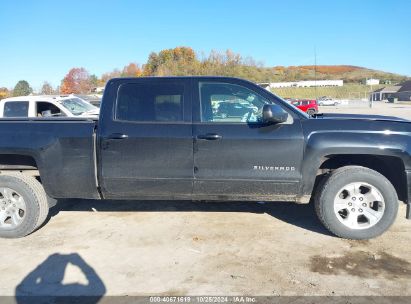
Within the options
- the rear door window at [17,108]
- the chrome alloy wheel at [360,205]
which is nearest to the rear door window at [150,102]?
the chrome alloy wheel at [360,205]

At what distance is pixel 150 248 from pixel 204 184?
913mm

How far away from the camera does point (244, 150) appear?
414 centimetres

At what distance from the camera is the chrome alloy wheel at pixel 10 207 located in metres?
4.43

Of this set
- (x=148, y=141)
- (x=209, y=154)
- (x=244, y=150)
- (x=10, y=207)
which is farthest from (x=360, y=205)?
(x=10, y=207)

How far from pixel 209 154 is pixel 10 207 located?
246 cm

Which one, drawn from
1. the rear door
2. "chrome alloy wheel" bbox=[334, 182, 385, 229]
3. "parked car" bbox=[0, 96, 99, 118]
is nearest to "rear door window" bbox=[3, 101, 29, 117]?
"parked car" bbox=[0, 96, 99, 118]

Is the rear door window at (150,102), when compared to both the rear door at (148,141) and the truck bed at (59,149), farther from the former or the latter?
the truck bed at (59,149)

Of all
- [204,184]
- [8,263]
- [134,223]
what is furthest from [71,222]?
[204,184]

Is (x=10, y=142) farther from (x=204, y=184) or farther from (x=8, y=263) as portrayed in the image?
(x=204, y=184)

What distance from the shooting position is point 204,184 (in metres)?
4.24

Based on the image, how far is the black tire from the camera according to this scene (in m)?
4.06

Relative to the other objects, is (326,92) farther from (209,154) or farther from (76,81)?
(209,154)

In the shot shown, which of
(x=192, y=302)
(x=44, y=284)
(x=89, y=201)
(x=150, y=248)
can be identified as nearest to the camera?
(x=192, y=302)

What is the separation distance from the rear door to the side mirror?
858 millimetres
